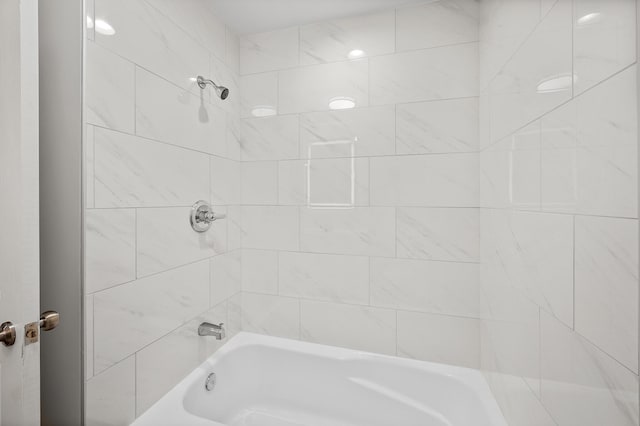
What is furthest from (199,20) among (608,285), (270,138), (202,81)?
(608,285)

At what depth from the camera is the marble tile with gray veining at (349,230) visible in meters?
1.59

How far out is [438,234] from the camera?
1513mm

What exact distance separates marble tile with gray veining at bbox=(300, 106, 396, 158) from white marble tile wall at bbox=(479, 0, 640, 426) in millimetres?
525

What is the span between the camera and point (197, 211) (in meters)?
1.44

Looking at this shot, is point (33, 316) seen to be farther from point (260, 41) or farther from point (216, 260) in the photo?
point (260, 41)

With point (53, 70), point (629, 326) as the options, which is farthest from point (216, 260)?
point (629, 326)

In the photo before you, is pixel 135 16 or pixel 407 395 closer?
pixel 135 16

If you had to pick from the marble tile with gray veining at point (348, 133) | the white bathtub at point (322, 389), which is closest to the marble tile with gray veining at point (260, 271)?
the white bathtub at point (322, 389)

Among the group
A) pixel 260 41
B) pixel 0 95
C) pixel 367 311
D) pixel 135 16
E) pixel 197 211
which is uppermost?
pixel 260 41

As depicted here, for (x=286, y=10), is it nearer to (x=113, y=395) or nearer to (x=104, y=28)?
(x=104, y=28)

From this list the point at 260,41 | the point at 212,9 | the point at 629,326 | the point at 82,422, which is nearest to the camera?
the point at 629,326

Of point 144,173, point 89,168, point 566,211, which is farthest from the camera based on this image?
point 144,173

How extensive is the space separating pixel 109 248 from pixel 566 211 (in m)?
1.33

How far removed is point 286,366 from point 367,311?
55 cm
